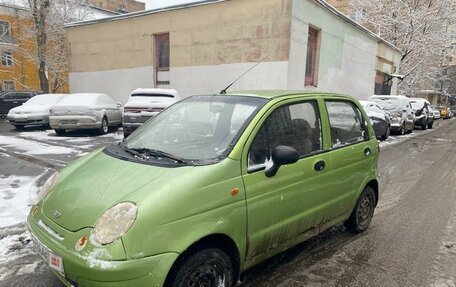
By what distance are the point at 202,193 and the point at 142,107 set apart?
29.9 feet

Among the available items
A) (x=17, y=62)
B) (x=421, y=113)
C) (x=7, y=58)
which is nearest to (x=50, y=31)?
(x=17, y=62)

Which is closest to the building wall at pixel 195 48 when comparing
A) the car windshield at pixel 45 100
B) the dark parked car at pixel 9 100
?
the dark parked car at pixel 9 100

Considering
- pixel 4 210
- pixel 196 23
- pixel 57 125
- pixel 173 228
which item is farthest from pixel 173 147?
pixel 196 23

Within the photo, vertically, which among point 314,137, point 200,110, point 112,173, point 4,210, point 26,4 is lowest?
point 4,210

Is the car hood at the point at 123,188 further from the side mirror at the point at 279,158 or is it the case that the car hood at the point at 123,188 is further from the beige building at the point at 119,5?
the beige building at the point at 119,5

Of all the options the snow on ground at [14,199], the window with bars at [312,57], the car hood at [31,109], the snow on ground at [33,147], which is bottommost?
the snow on ground at [33,147]

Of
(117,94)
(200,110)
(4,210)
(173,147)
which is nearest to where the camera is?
(173,147)

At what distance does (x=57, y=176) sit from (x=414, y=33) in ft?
103

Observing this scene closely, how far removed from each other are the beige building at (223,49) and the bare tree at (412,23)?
8102mm

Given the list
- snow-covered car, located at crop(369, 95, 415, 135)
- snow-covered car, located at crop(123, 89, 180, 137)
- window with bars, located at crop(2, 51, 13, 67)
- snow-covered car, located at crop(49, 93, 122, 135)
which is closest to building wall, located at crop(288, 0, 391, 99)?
snow-covered car, located at crop(369, 95, 415, 135)

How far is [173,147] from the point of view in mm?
3021

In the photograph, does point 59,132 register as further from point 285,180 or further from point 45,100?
point 285,180

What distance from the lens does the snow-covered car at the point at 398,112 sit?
Result: 50.0 ft

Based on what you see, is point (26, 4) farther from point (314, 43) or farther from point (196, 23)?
point (314, 43)
